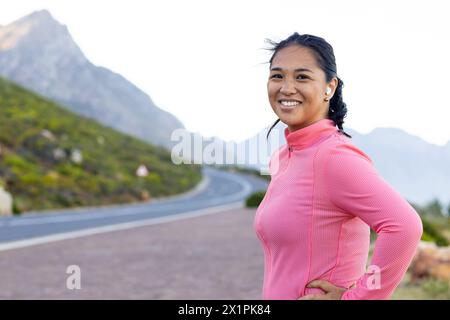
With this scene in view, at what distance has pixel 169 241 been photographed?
15.6 metres

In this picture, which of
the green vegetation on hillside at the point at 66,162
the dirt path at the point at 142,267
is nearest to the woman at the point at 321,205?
the dirt path at the point at 142,267

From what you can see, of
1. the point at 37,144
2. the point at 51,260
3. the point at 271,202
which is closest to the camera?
the point at 271,202

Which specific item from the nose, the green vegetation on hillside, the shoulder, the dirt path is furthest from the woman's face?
the green vegetation on hillside

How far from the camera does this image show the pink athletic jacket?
1.70 meters

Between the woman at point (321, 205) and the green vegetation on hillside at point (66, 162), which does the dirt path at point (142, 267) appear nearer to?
the woman at point (321, 205)

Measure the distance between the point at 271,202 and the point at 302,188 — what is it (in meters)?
0.16

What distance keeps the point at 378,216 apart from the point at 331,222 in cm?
16

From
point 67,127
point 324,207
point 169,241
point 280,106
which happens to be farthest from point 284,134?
point 67,127

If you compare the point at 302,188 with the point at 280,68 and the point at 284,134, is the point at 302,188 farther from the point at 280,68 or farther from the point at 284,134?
the point at 280,68

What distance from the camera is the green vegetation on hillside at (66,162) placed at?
1167 inches

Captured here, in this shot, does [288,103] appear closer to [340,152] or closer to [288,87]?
[288,87]

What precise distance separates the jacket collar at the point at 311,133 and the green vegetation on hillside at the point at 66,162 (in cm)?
2505

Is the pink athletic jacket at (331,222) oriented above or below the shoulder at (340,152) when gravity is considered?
below

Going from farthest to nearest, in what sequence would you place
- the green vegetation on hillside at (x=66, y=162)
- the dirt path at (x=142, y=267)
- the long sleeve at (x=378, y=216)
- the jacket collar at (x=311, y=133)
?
the green vegetation on hillside at (x=66, y=162), the dirt path at (x=142, y=267), the jacket collar at (x=311, y=133), the long sleeve at (x=378, y=216)
